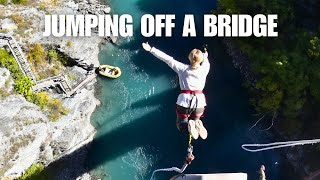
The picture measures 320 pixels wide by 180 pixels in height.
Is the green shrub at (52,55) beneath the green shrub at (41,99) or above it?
above

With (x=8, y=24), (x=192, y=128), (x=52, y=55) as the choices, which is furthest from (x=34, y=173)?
(x=192, y=128)

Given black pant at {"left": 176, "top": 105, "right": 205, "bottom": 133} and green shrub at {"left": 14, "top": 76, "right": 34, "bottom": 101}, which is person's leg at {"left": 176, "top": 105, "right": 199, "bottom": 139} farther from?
green shrub at {"left": 14, "top": 76, "right": 34, "bottom": 101}

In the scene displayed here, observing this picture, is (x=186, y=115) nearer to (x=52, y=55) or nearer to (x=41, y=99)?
(x=41, y=99)

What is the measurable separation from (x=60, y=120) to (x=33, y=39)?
4.53 meters

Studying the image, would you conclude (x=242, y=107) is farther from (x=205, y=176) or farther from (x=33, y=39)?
(x=33, y=39)

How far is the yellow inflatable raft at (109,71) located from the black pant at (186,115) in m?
10.1

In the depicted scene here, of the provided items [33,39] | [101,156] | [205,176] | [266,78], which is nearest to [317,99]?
[266,78]

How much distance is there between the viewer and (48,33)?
25062mm

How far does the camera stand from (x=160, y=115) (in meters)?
25.8

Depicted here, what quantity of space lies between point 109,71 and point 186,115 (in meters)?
10.9

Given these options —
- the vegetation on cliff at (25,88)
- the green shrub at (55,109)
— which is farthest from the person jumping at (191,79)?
the vegetation on cliff at (25,88)

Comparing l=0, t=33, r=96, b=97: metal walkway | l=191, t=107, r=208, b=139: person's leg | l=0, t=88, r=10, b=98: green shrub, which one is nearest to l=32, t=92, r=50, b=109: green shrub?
l=0, t=33, r=96, b=97: metal walkway

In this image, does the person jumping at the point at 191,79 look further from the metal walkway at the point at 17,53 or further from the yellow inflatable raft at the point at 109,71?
the metal walkway at the point at 17,53

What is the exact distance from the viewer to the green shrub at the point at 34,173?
23000 millimetres
